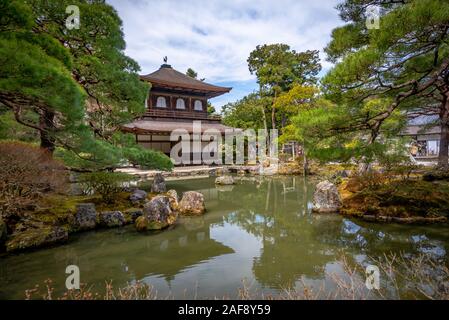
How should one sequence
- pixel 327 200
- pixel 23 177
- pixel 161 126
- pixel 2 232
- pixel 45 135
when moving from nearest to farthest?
1. pixel 2 232
2. pixel 23 177
3. pixel 45 135
4. pixel 327 200
5. pixel 161 126

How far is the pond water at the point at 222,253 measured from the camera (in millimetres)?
3729

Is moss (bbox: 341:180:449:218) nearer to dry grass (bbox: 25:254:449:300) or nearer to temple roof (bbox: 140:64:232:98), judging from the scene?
dry grass (bbox: 25:254:449:300)

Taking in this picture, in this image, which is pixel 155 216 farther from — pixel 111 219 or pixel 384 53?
pixel 384 53

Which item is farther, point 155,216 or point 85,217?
point 155,216

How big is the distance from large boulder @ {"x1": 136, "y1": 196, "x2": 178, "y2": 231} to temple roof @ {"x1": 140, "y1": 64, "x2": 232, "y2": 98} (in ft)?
43.4

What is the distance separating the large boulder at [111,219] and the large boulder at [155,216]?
0.52 metres

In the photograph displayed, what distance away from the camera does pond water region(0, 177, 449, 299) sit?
373 centimetres

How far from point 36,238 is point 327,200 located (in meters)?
7.32

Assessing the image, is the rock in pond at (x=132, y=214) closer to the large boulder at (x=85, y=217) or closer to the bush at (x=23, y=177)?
the large boulder at (x=85, y=217)

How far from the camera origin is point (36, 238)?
4992mm

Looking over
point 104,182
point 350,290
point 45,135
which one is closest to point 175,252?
point 350,290

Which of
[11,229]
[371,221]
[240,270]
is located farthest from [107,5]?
[371,221]

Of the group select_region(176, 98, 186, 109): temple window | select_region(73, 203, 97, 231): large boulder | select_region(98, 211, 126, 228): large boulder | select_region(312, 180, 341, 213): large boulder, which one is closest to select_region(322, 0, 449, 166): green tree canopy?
select_region(312, 180, 341, 213): large boulder
